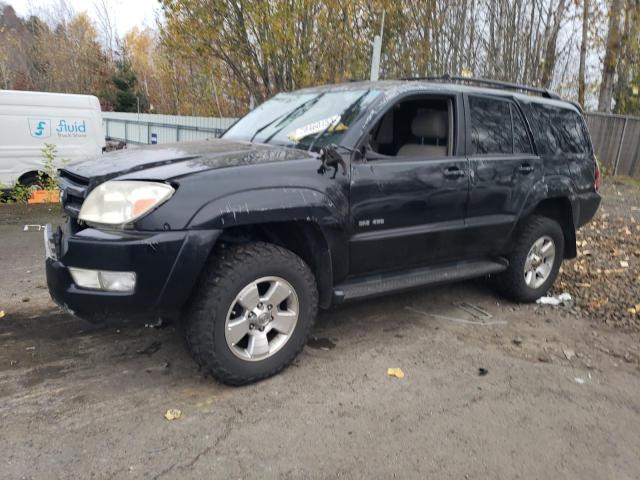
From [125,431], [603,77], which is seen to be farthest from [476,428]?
[603,77]

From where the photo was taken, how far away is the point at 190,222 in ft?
9.64

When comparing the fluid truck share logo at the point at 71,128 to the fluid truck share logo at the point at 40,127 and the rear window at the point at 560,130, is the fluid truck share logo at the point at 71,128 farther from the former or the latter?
the rear window at the point at 560,130

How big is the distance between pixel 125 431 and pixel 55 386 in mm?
727

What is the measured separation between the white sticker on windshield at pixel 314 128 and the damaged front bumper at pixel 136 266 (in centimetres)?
117

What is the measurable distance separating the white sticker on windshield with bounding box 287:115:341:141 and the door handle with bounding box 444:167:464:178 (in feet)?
3.04

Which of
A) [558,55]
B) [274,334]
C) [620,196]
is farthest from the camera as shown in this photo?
[558,55]

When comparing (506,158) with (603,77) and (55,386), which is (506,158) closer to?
(55,386)

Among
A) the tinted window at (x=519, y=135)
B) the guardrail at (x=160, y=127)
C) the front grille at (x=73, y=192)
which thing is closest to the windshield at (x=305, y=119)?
the front grille at (x=73, y=192)

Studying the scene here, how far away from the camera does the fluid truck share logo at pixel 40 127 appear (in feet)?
36.4

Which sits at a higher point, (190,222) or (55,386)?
(190,222)

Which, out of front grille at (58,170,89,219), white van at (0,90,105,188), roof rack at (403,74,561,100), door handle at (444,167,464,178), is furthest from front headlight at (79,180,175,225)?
white van at (0,90,105,188)

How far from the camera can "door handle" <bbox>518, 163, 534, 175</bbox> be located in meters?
4.60

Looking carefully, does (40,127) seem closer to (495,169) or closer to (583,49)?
(495,169)

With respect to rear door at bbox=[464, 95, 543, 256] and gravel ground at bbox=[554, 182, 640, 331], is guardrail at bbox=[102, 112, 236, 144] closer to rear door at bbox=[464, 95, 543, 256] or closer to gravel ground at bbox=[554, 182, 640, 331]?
gravel ground at bbox=[554, 182, 640, 331]
